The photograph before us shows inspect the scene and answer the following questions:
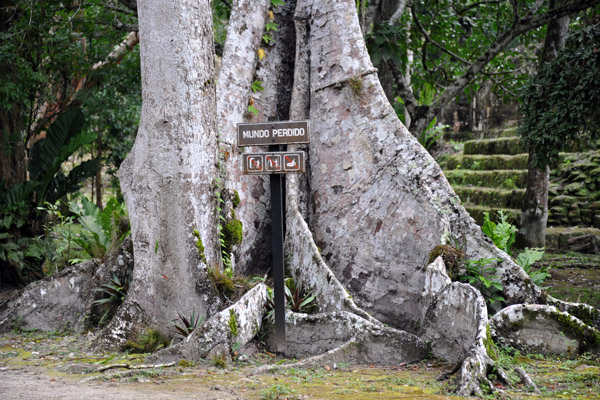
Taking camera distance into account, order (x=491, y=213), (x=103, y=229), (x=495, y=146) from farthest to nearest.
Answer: (x=495, y=146)
(x=491, y=213)
(x=103, y=229)

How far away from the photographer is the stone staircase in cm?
1227

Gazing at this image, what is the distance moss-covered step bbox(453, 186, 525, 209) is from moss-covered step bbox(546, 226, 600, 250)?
3.53 ft

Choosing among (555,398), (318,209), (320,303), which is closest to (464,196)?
(318,209)

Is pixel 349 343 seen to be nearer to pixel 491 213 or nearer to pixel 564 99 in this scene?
pixel 564 99

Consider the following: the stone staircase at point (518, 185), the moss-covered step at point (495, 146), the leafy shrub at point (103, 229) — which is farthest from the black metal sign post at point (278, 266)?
the moss-covered step at point (495, 146)

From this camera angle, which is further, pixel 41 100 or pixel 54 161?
pixel 41 100

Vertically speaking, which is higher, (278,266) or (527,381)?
(278,266)

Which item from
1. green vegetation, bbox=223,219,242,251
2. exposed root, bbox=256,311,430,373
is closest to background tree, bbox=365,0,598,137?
green vegetation, bbox=223,219,242,251

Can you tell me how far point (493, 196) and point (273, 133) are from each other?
9701 mm

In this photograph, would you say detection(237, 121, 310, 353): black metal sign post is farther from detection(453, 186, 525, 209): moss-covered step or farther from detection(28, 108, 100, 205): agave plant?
detection(453, 186, 525, 209): moss-covered step

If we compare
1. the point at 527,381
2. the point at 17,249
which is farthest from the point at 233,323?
the point at 17,249

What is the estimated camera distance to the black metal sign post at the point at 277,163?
201 inches

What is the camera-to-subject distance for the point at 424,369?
15.9 feet

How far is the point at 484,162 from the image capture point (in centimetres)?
1553
